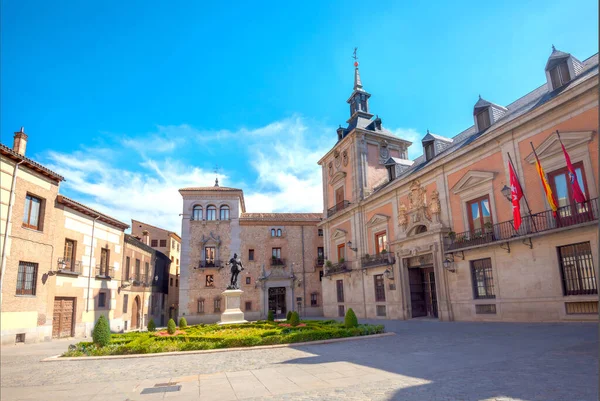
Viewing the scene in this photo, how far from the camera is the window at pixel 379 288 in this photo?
26.5m

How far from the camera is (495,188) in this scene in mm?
18172

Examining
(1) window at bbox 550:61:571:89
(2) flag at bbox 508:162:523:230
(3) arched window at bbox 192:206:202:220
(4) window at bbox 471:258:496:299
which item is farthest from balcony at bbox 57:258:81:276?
(1) window at bbox 550:61:571:89

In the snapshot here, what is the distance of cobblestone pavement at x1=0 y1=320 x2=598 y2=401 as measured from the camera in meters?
5.88

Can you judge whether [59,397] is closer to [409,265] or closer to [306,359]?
[306,359]

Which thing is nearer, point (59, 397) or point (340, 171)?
point (59, 397)

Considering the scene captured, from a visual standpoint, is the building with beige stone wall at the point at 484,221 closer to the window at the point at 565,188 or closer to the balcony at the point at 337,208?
the window at the point at 565,188

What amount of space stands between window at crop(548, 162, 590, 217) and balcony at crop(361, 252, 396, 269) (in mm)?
11479

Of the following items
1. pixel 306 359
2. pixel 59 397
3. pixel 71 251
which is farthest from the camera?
pixel 71 251

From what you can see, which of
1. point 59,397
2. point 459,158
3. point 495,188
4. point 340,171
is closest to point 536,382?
point 59,397

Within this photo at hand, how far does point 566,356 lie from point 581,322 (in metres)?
7.49

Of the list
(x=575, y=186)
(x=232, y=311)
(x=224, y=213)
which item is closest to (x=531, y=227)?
(x=575, y=186)

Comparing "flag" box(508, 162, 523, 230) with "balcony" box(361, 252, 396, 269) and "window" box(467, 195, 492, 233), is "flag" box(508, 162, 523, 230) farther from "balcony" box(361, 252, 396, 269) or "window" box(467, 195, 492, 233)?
"balcony" box(361, 252, 396, 269)

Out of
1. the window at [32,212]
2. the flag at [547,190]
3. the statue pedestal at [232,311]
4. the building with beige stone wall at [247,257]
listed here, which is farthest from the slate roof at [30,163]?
the flag at [547,190]

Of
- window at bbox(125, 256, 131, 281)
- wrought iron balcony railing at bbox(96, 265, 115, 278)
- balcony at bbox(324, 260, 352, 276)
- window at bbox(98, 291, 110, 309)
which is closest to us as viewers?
wrought iron balcony railing at bbox(96, 265, 115, 278)
